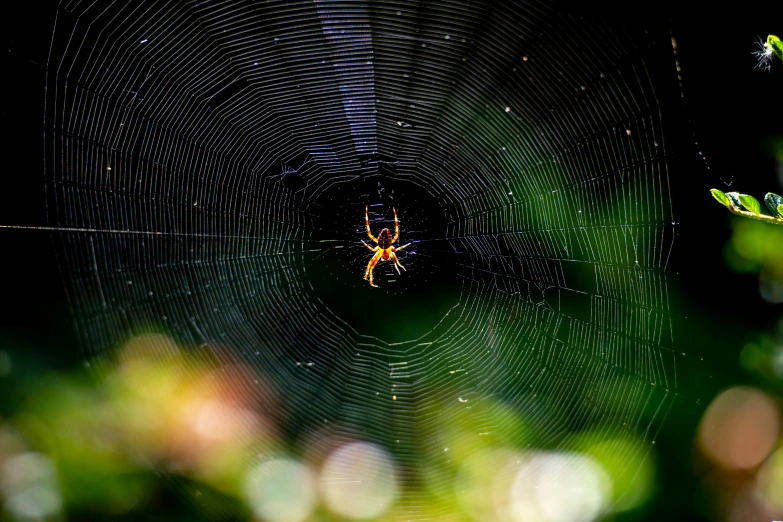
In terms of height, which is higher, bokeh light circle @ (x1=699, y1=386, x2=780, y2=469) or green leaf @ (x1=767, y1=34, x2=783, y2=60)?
green leaf @ (x1=767, y1=34, x2=783, y2=60)

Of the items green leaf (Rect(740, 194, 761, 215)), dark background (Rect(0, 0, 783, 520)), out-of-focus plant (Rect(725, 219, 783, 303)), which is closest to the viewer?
green leaf (Rect(740, 194, 761, 215))

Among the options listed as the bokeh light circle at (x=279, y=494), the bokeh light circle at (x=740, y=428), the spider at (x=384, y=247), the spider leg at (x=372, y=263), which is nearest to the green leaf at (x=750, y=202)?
the bokeh light circle at (x=740, y=428)

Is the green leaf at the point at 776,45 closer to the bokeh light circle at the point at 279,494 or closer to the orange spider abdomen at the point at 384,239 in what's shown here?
the bokeh light circle at the point at 279,494

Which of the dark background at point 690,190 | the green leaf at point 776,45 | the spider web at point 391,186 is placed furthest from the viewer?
the spider web at point 391,186

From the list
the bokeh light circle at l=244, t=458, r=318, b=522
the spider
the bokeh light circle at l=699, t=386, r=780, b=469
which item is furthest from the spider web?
the spider

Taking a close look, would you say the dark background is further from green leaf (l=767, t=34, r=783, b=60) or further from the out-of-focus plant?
green leaf (l=767, t=34, r=783, b=60)

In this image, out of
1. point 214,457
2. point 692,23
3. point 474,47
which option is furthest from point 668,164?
point 214,457

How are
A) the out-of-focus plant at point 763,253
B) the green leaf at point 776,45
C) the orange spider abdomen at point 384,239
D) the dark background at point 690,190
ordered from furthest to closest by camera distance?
the orange spider abdomen at point 384,239 < the dark background at point 690,190 < the out-of-focus plant at point 763,253 < the green leaf at point 776,45
